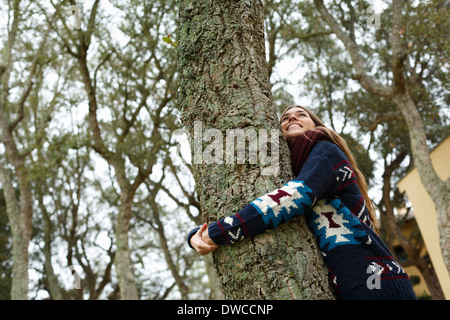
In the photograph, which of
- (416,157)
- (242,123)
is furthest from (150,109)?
(242,123)

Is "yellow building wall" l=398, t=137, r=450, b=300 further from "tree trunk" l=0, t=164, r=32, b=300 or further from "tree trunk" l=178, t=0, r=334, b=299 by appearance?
"tree trunk" l=0, t=164, r=32, b=300

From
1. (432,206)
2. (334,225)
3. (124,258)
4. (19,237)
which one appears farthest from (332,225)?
(19,237)

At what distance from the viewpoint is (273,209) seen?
1589mm

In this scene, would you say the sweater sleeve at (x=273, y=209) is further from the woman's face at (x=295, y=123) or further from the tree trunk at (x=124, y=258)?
the tree trunk at (x=124, y=258)

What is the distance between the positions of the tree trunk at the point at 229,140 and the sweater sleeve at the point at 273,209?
0.19ft

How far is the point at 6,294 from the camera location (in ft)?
58.5

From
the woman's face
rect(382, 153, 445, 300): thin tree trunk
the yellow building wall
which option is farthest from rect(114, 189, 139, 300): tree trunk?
rect(382, 153, 445, 300): thin tree trunk

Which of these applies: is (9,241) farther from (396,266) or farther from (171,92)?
(396,266)

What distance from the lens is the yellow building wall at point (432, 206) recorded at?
10.9m

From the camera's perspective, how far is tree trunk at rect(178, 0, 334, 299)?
1.55 metres

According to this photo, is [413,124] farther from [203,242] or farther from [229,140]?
[203,242]

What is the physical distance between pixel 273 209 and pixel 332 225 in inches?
14.1

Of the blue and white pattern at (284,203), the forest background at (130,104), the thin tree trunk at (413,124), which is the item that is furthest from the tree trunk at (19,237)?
the blue and white pattern at (284,203)

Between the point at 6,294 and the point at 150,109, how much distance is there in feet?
40.8
